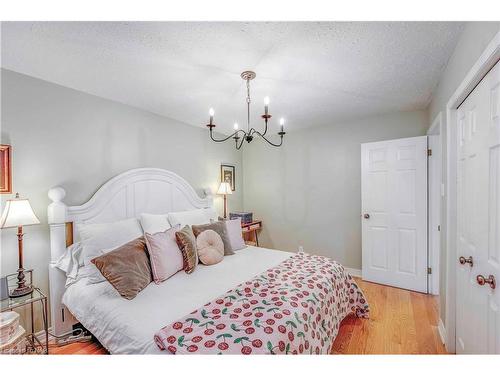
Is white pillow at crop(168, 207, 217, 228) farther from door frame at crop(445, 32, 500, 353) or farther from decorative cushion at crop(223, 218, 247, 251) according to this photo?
door frame at crop(445, 32, 500, 353)

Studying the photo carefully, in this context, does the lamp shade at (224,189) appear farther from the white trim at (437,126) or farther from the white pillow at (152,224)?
the white trim at (437,126)

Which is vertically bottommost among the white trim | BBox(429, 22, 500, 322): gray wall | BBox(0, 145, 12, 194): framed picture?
BBox(0, 145, 12, 194): framed picture

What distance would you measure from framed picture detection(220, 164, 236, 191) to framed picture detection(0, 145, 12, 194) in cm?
255

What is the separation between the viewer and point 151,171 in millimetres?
2756

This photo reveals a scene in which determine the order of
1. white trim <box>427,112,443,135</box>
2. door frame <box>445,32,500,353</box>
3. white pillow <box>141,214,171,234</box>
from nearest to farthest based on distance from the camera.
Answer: door frame <box>445,32,500,353</box> → white trim <box>427,112,443,135</box> → white pillow <box>141,214,171,234</box>

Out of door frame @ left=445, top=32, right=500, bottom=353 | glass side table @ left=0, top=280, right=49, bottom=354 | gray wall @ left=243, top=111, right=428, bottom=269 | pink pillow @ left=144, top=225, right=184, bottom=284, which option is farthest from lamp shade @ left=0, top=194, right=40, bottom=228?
gray wall @ left=243, top=111, right=428, bottom=269

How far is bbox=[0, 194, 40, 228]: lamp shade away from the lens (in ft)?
5.25

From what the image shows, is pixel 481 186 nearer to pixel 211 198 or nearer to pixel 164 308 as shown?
pixel 164 308

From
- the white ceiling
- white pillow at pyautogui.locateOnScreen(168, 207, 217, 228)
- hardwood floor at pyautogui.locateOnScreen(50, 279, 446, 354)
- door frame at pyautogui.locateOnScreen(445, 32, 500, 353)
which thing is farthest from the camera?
white pillow at pyautogui.locateOnScreen(168, 207, 217, 228)

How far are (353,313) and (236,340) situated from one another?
1.61 m

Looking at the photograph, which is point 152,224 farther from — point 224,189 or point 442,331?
point 442,331
